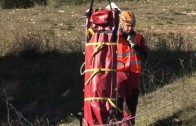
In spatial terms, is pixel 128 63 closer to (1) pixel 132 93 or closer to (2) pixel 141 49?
(2) pixel 141 49

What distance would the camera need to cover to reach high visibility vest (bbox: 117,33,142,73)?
6562 mm

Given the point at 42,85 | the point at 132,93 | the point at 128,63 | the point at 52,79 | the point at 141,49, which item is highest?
the point at 141,49

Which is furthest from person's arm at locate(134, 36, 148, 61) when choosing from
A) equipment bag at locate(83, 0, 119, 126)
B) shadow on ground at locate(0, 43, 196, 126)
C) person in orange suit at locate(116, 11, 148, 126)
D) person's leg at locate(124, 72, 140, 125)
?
shadow on ground at locate(0, 43, 196, 126)

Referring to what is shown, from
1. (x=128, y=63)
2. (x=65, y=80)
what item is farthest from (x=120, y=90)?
(x=65, y=80)

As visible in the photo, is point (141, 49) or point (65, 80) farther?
point (65, 80)

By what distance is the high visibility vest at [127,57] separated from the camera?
6.56 m

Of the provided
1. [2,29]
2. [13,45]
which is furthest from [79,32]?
[13,45]

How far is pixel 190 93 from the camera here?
7.50 meters

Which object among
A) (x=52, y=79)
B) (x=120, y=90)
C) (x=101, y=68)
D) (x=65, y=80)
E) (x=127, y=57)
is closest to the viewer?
(x=101, y=68)

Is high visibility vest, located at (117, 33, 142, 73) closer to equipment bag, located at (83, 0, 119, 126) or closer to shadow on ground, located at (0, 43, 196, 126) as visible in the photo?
equipment bag, located at (83, 0, 119, 126)

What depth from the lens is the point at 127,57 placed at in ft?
21.8

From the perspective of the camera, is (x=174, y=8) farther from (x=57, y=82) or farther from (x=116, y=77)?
(x=116, y=77)

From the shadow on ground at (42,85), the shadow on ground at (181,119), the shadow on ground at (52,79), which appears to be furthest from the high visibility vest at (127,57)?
the shadow on ground at (42,85)

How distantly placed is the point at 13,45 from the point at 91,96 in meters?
7.94
